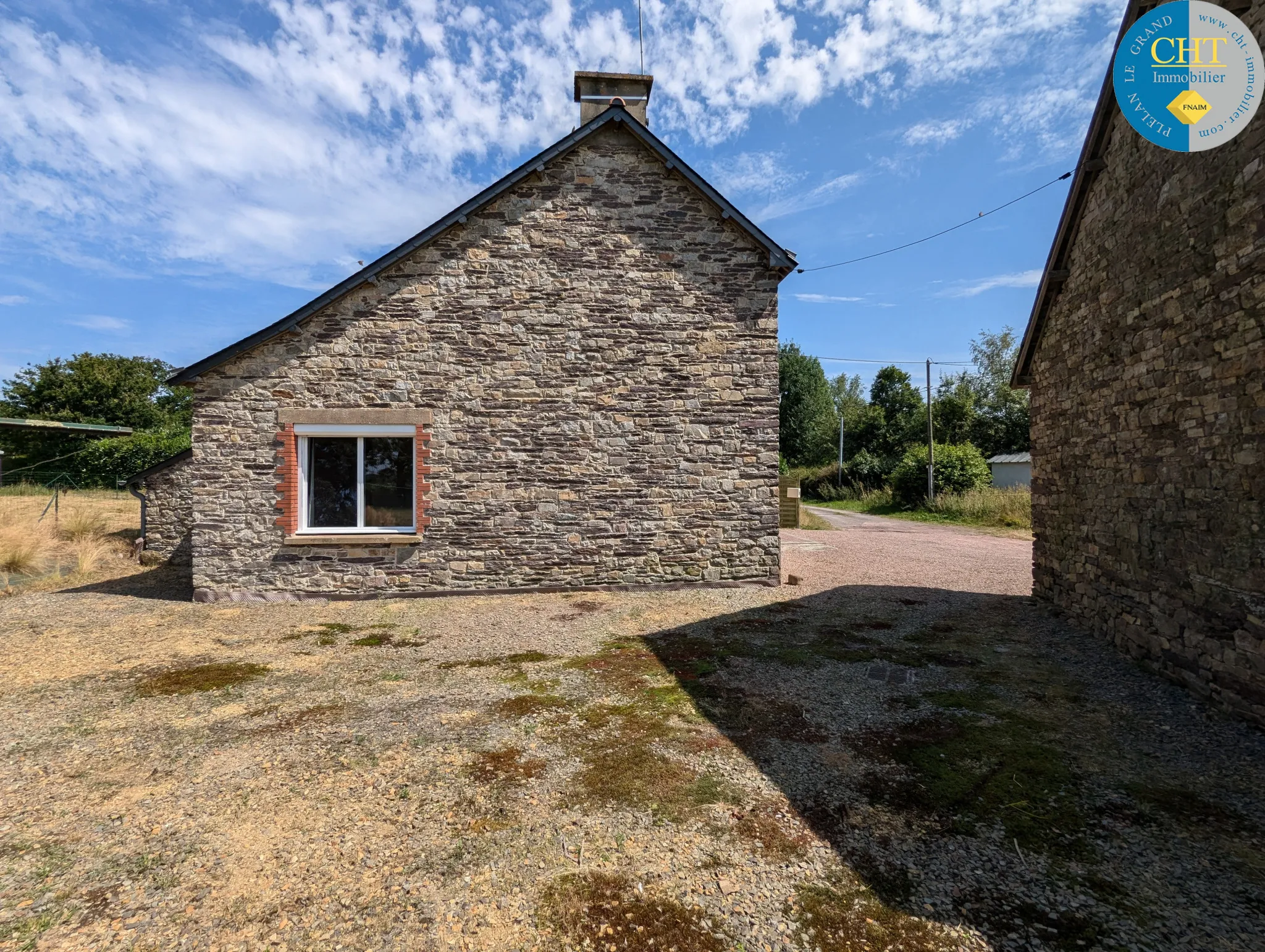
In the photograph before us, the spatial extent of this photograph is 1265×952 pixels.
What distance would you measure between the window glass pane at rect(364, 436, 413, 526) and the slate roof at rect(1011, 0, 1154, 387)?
361 inches

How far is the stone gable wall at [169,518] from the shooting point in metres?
11.6

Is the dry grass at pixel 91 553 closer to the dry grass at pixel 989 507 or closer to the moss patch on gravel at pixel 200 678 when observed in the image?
the moss patch on gravel at pixel 200 678

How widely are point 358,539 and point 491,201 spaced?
5.42 metres

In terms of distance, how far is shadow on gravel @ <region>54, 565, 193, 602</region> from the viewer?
8844mm

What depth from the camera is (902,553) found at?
522 inches

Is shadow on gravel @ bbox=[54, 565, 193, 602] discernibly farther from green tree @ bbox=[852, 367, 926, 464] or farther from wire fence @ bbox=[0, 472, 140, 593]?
green tree @ bbox=[852, 367, 926, 464]

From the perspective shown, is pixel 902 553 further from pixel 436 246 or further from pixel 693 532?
pixel 436 246

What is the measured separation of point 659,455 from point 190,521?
10.1 metres

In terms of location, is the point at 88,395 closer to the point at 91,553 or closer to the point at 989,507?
the point at 91,553

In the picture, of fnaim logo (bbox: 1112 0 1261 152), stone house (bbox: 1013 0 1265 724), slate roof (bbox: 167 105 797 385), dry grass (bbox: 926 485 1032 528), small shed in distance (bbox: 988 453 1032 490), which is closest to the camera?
stone house (bbox: 1013 0 1265 724)

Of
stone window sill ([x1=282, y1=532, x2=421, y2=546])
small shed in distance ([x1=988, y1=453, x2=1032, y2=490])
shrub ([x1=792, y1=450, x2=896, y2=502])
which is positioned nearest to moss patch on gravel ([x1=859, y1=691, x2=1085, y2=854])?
stone window sill ([x1=282, y1=532, x2=421, y2=546])

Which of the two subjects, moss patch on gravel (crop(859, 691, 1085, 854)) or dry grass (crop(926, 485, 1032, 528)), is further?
dry grass (crop(926, 485, 1032, 528))

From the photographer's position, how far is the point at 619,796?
139 inches

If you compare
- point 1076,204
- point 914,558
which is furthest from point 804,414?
point 1076,204
